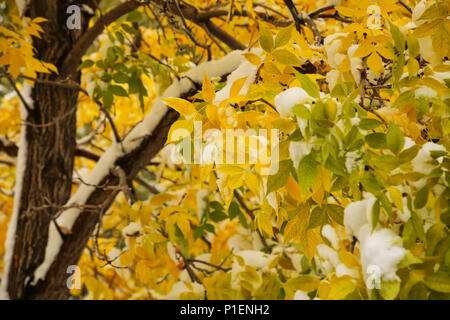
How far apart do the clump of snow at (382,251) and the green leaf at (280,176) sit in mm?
130

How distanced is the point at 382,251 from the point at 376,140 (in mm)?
148

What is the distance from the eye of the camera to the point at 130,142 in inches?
65.2

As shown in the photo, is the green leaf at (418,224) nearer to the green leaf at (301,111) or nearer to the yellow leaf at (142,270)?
the green leaf at (301,111)

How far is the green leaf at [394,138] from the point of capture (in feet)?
1.64

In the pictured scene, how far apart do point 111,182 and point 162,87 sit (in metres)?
0.52

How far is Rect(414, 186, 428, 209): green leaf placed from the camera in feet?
1.67

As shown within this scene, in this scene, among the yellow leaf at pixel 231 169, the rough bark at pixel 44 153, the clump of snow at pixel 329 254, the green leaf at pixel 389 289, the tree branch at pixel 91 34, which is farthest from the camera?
the rough bark at pixel 44 153

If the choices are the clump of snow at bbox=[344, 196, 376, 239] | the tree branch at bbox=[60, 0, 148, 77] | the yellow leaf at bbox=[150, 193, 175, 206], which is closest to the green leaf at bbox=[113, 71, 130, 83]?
the tree branch at bbox=[60, 0, 148, 77]

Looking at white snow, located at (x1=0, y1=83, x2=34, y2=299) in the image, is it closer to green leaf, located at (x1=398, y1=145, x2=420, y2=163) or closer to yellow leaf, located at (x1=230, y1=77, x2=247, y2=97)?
yellow leaf, located at (x1=230, y1=77, x2=247, y2=97)

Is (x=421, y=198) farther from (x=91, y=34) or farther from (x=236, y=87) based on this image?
(x=91, y=34)

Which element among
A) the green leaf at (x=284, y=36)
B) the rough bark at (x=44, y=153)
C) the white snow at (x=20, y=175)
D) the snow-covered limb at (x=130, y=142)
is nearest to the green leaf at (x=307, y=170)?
the green leaf at (x=284, y=36)
